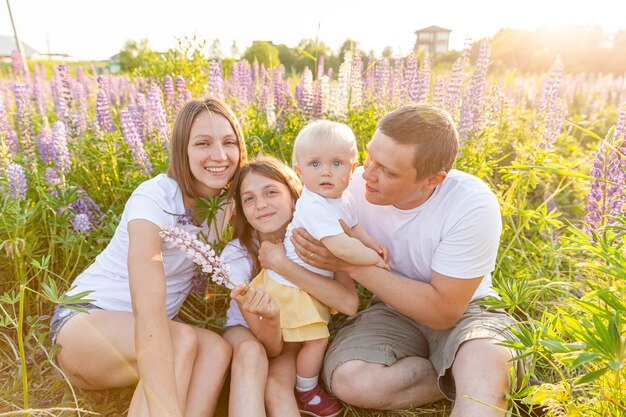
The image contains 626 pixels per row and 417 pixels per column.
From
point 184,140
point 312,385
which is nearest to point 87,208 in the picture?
point 184,140

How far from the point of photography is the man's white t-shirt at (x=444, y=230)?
215 cm

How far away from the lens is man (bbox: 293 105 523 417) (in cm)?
212

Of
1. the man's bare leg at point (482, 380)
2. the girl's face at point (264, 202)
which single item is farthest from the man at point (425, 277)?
the girl's face at point (264, 202)

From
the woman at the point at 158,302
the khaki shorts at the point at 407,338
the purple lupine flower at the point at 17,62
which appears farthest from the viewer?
the purple lupine flower at the point at 17,62

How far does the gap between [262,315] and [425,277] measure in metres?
0.85

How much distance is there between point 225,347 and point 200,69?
2.68 metres

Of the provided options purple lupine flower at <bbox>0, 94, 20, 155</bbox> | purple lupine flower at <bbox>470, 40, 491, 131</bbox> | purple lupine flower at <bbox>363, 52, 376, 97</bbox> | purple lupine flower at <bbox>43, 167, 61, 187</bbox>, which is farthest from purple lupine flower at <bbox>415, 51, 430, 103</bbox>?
purple lupine flower at <bbox>0, 94, 20, 155</bbox>

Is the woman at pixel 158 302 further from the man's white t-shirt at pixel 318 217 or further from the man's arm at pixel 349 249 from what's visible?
the man's arm at pixel 349 249

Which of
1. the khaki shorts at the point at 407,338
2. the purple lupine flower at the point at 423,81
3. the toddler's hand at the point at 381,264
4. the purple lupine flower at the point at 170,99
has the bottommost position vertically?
the khaki shorts at the point at 407,338

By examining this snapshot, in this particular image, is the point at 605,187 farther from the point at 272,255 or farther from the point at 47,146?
the point at 47,146

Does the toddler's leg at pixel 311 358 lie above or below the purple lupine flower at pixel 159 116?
below

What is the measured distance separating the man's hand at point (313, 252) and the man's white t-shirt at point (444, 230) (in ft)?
1.07

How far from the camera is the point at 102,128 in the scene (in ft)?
12.1

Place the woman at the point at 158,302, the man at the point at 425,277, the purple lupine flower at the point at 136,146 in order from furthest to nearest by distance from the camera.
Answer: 1. the purple lupine flower at the point at 136,146
2. the man at the point at 425,277
3. the woman at the point at 158,302
